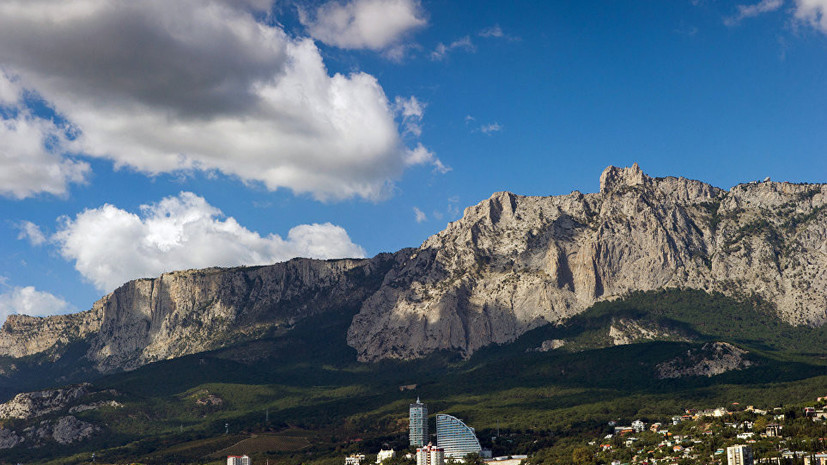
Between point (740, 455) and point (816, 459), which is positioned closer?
point (816, 459)

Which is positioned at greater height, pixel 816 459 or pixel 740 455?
pixel 740 455

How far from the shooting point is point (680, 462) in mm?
195625

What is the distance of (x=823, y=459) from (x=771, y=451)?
1415 cm

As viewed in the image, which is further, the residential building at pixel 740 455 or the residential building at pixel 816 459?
the residential building at pixel 740 455

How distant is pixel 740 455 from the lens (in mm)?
181250

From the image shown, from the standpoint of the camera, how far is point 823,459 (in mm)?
175875

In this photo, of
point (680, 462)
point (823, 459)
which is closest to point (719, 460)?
point (680, 462)

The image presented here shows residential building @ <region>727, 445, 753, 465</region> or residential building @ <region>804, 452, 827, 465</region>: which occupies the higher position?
residential building @ <region>727, 445, 753, 465</region>

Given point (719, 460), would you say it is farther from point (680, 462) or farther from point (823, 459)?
point (823, 459)

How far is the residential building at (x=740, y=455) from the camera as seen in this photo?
180875 millimetres

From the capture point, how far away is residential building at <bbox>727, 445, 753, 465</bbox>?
181 metres

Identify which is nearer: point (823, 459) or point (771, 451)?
point (823, 459)

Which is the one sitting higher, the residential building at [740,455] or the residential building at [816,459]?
the residential building at [740,455]

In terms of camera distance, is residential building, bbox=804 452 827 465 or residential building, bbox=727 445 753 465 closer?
residential building, bbox=804 452 827 465
